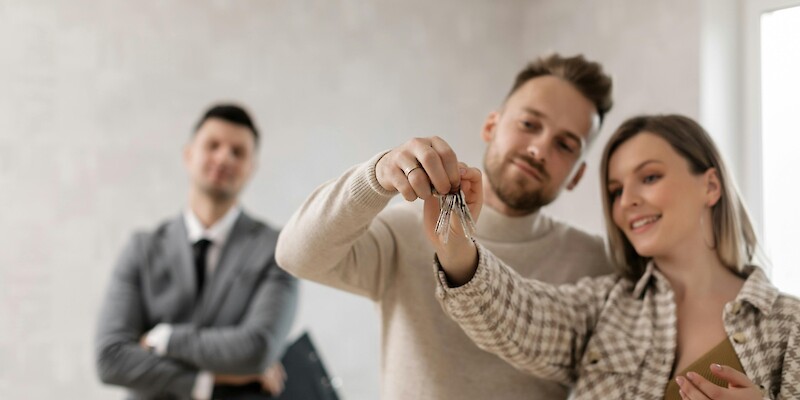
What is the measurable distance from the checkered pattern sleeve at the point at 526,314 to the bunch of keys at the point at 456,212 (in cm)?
13

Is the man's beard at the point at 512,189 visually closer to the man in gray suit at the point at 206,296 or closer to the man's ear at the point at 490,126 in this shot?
the man's ear at the point at 490,126

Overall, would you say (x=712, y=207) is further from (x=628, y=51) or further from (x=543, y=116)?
(x=628, y=51)

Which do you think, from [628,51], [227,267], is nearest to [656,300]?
[227,267]

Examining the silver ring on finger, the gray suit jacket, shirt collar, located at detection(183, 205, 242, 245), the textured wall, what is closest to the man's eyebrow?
the silver ring on finger

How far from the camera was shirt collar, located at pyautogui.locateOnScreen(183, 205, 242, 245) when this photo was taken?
94.7 inches

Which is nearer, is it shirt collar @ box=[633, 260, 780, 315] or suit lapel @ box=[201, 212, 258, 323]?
shirt collar @ box=[633, 260, 780, 315]

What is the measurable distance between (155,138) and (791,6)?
2.04 meters

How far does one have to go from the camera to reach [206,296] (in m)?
2.31

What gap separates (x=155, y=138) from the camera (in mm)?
2857

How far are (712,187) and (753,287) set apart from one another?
0.23 m

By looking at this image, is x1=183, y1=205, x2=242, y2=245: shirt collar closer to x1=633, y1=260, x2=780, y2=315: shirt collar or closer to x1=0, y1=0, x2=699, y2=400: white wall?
x1=0, y1=0, x2=699, y2=400: white wall

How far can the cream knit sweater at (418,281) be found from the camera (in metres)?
1.47

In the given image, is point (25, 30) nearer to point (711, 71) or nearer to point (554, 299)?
point (554, 299)

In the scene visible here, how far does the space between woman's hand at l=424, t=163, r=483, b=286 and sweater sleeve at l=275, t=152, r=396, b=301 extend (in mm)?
77
